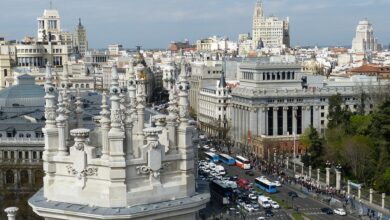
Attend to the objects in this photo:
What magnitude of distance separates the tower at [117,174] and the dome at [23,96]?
56943 millimetres

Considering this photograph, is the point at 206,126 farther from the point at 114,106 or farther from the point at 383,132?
the point at 114,106

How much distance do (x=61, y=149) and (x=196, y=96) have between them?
344 ft

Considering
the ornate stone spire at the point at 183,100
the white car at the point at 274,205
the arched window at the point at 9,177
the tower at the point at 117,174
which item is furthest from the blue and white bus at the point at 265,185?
the tower at the point at 117,174

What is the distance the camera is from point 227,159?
76500mm

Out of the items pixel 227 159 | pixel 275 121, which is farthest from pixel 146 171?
pixel 275 121

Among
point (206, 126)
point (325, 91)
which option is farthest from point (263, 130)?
point (206, 126)

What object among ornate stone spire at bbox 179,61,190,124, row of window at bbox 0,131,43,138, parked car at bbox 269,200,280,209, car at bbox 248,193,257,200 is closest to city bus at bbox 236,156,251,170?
car at bbox 248,193,257,200

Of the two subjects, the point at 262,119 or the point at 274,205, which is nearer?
the point at 274,205

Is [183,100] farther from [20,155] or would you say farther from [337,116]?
[337,116]

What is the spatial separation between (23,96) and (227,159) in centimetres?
2329

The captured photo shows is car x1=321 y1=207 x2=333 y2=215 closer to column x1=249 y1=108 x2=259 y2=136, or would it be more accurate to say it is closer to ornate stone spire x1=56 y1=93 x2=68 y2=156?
column x1=249 y1=108 x2=259 y2=136

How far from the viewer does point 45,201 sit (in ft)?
34.2

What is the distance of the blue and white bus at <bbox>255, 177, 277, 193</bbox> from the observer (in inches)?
2345

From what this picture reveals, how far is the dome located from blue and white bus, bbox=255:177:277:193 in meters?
22.3
